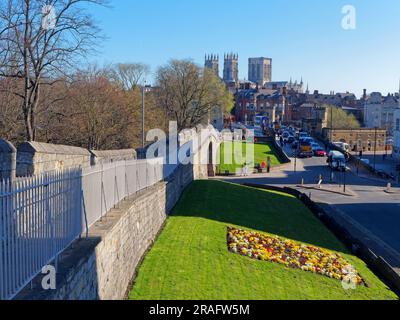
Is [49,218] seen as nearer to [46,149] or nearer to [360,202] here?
[46,149]

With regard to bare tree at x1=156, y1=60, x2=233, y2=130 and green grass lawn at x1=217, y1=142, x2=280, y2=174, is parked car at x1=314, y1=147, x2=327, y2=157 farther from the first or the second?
bare tree at x1=156, y1=60, x2=233, y2=130

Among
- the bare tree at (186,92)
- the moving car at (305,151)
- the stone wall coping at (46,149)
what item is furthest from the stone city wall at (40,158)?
the moving car at (305,151)

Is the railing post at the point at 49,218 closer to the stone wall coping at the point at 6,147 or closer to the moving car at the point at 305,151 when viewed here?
the stone wall coping at the point at 6,147

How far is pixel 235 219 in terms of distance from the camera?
20.9 metres

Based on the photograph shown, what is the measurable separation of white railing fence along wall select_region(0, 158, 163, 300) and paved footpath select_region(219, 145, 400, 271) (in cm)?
1230

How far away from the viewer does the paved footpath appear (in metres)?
22.4

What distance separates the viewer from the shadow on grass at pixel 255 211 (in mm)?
20172

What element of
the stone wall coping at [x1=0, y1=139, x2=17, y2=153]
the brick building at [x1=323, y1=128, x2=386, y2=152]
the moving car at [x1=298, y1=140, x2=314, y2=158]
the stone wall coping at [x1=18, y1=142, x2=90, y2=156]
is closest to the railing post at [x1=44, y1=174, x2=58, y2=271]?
the stone wall coping at [x1=0, y1=139, x2=17, y2=153]

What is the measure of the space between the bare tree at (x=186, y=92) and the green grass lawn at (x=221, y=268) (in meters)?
43.9

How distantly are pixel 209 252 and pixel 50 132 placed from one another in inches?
713

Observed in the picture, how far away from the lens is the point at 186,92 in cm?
6644
